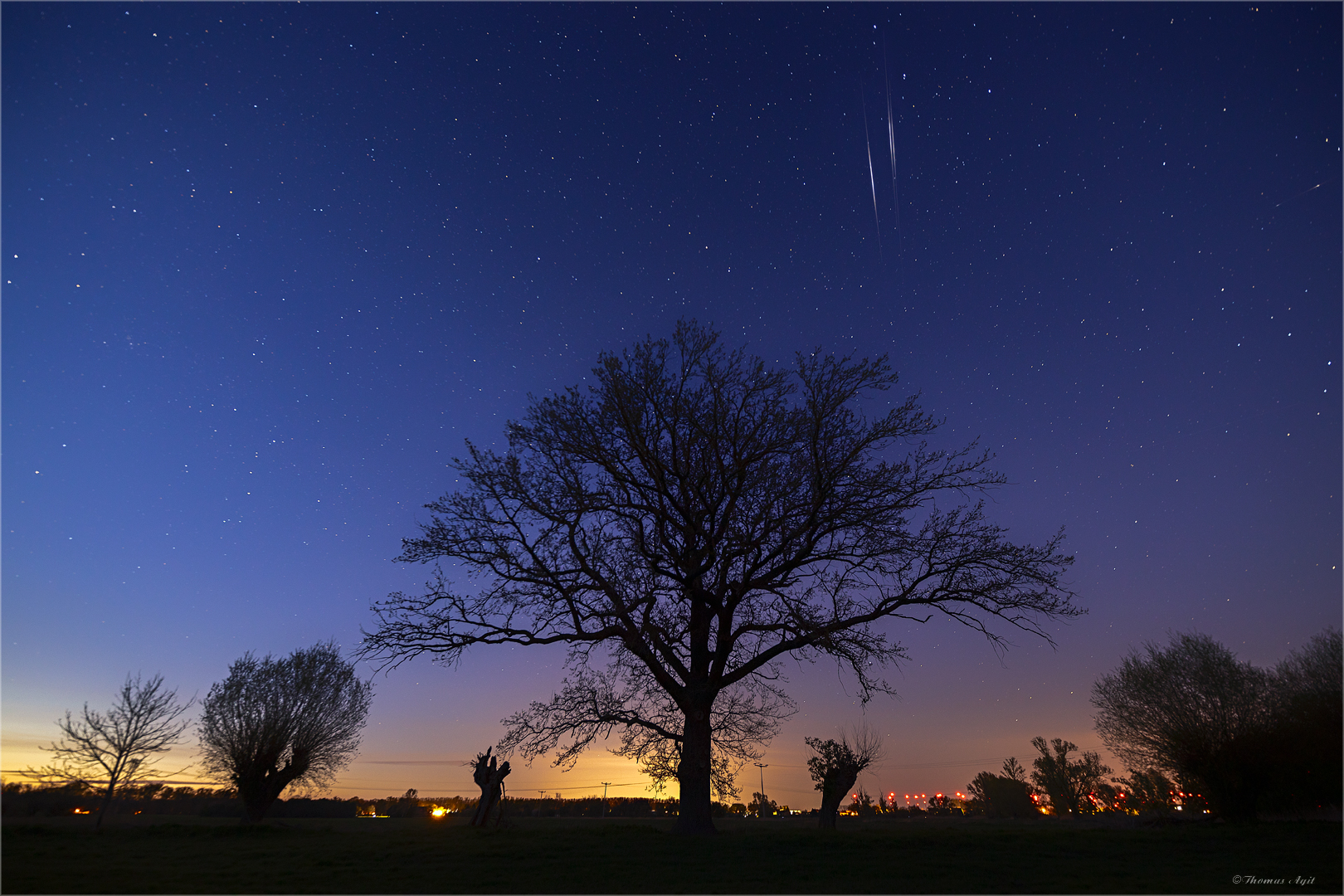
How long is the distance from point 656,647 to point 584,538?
135 inches

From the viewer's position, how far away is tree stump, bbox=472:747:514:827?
21.0m

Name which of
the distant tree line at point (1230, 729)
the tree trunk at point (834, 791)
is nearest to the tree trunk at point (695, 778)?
the tree trunk at point (834, 791)

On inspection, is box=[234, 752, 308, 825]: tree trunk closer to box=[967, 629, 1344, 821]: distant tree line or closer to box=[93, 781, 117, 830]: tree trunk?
box=[93, 781, 117, 830]: tree trunk

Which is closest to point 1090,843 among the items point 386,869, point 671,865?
point 671,865

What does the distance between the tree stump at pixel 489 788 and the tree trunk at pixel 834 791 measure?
1035cm

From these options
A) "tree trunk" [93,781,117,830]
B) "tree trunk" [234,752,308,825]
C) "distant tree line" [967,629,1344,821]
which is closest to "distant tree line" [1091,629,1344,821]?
"distant tree line" [967,629,1344,821]

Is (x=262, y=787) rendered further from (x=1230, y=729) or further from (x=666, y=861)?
(x=1230, y=729)

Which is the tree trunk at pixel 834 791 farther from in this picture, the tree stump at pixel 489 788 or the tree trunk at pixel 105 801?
the tree trunk at pixel 105 801

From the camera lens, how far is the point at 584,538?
18.3 metres

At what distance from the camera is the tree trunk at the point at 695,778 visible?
16812 millimetres

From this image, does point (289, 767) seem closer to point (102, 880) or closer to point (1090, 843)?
point (102, 880)

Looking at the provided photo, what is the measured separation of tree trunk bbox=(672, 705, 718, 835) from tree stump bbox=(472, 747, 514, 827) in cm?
697

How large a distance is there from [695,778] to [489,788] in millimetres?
7975

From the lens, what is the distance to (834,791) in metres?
22.6
